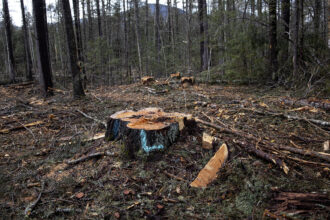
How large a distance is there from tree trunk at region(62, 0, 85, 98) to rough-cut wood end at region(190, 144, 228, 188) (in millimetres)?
6544

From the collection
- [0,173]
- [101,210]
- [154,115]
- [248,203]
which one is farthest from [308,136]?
[0,173]

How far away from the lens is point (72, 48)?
24.9 feet

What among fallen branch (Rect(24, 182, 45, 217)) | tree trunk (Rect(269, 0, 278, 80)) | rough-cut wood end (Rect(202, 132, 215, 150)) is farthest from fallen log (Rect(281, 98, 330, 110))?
fallen branch (Rect(24, 182, 45, 217))

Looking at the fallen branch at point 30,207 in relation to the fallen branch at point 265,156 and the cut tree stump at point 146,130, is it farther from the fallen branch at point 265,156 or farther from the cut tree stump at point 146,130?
the fallen branch at point 265,156

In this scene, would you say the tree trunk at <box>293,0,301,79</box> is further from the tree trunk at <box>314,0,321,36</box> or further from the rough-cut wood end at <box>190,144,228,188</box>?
the rough-cut wood end at <box>190,144,228,188</box>

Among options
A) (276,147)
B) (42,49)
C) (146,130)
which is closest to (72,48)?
(42,49)

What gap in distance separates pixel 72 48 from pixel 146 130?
6.05m

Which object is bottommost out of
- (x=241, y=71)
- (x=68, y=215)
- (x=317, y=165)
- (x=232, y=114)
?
(x=68, y=215)

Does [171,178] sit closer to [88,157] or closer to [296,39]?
[88,157]

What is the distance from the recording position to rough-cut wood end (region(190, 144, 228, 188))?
2.54m

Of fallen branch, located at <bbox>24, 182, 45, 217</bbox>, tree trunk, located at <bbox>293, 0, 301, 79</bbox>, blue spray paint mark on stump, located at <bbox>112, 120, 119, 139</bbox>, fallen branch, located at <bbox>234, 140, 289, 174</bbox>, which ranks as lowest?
fallen branch, located at <bbox>24, 182, 45, 217</bbox>

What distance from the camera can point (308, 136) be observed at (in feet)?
11.9

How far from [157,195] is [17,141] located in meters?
3.58

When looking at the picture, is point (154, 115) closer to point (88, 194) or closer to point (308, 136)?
point (88, 194)
